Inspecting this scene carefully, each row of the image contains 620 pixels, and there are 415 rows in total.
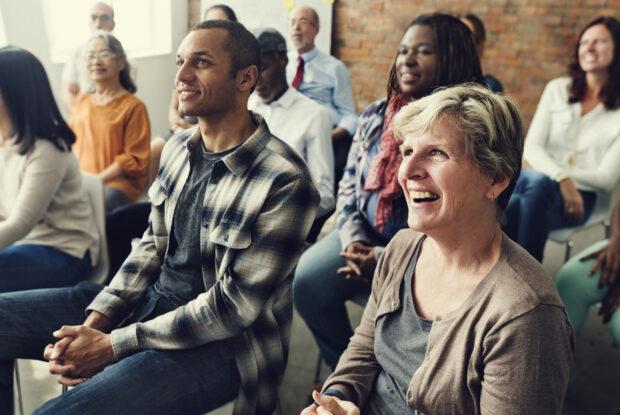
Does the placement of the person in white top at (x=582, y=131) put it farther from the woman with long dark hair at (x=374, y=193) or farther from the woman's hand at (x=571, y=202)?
the woman with long dark hair at (x=374, y=193)

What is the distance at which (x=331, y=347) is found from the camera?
1.94 m

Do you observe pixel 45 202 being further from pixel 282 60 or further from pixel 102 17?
pixel 102 17

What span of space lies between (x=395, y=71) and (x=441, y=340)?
1184 mm

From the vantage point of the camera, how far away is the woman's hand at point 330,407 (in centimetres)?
107

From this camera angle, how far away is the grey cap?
2.31 metres

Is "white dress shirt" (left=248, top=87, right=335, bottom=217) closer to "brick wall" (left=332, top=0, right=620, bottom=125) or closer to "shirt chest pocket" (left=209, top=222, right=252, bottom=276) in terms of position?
"shirt chest pocket" (left=209, top=222, right=252, bottom=276)

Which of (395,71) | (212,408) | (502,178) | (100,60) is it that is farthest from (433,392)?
(100,60)

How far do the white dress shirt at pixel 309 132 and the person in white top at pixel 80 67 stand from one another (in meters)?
0.98

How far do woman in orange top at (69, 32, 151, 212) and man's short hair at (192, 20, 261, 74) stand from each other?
133cm

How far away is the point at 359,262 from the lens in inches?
69.9

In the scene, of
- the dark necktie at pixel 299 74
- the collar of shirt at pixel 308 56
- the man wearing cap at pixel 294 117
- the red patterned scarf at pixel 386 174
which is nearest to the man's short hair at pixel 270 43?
the man wearing cap at pixel 294 117

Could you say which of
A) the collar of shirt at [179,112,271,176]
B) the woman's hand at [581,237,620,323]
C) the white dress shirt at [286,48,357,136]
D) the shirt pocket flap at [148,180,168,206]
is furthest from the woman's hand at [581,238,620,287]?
the white dress shirt at [286,48,357,136]

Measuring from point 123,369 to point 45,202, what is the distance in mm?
821

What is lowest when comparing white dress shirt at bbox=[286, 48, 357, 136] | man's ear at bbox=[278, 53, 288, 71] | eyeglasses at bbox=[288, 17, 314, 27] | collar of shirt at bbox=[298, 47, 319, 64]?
white dress shirt at bbox=[286, 48, 357, 136]
